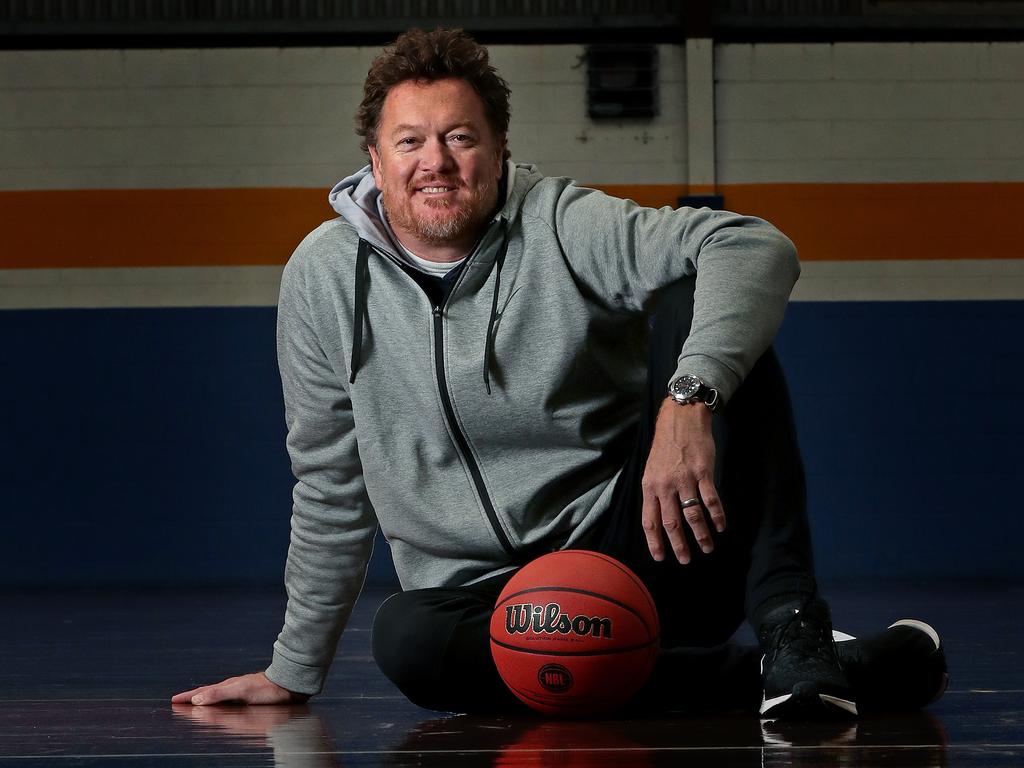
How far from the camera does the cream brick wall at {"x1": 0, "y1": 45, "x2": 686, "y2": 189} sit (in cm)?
582

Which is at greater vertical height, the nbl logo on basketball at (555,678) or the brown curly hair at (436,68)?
the brown curly hair at (436,68)

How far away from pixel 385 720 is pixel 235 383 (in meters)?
4.12

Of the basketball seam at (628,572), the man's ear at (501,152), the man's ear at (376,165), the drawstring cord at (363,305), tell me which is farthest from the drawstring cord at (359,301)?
the basketball seam at (628,572)

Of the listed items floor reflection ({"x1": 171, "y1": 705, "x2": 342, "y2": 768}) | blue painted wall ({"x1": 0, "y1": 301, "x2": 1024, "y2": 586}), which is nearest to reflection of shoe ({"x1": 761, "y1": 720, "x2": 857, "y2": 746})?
floor reflection ({"x1": 171, "y1": 705, "x2": 342, "y2": 768})

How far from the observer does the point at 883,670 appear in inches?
69.2

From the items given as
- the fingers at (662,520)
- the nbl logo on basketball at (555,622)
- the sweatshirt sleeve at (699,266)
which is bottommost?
the nbl logo on basketball at (555,622)

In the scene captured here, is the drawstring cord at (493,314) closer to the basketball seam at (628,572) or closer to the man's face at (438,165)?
the man's face at (438,165)

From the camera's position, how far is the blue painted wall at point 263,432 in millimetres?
5809

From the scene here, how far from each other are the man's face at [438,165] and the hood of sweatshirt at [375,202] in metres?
0.02

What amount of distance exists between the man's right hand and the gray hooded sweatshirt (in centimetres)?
8

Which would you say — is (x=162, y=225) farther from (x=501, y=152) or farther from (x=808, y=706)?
(x=808, y=706)

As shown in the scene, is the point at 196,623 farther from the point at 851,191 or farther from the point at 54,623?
the point at 851,191

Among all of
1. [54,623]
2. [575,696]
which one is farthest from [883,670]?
[54,623]

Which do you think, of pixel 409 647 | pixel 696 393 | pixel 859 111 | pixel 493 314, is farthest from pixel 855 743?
pixel 859 111
